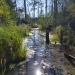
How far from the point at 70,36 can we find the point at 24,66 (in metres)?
6.61

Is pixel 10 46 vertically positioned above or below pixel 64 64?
above

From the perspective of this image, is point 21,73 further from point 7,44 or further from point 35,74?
point 7,44

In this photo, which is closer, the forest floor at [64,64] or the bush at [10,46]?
the forest floor at [64,64]

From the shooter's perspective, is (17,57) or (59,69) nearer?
(59,69)

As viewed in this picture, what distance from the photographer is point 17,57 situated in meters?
8.34

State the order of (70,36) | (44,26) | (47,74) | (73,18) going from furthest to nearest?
(44,26), (73,18), (70,36), (47,74)

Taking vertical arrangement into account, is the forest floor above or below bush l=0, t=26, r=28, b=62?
below

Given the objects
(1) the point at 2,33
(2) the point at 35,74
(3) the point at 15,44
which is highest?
(1) the point at 2,33

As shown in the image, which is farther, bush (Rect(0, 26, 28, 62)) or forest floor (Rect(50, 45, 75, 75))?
bush (Rect(0, 26, 28, 62))

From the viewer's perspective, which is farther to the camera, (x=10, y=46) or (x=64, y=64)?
(x=64, y=64)

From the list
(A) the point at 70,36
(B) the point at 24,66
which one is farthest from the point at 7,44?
(A) the point at 70,36

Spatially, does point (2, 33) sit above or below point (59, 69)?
above

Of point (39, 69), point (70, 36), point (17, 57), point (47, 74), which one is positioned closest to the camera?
point (47, 74)

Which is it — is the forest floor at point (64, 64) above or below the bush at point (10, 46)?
below
